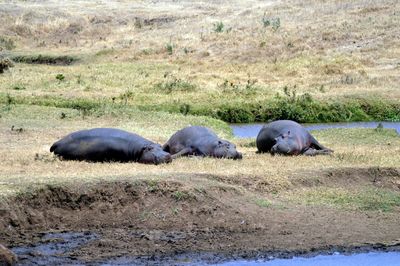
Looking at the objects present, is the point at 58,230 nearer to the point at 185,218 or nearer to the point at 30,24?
the point at 185,218

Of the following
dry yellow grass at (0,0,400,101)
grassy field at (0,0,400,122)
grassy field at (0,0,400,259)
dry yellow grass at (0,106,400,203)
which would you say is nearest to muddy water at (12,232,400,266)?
grassy field at (0,0,400,259)

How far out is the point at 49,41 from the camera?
49875 millimetres

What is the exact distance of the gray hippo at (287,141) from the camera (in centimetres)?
1888

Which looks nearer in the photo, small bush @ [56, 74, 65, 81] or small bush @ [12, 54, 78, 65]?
small bush @ [56, 74, 65, 81]

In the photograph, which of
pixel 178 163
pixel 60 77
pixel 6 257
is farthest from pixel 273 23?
pixel 6 257

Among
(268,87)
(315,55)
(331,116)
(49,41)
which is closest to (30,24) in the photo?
(49,41)

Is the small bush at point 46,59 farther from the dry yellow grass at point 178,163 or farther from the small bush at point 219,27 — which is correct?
the dry yellow grass at point 178,163

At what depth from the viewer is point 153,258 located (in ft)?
41.3

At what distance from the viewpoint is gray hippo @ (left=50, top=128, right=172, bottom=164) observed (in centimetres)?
1723

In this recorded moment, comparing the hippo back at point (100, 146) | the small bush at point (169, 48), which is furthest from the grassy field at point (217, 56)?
the hippo back at point (100, 146)

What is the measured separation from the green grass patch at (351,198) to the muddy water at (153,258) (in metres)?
2.10

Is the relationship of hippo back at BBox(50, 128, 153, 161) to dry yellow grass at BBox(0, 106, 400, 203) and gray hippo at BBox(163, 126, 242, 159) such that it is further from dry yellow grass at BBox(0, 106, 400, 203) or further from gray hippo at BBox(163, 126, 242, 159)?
gray hippo at BBox(163, 126, 242, 159)

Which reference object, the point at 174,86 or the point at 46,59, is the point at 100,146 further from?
the point at 46,59

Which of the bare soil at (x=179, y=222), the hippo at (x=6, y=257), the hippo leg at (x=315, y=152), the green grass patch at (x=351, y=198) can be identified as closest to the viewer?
the hippo at (x=6, y=257)
